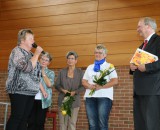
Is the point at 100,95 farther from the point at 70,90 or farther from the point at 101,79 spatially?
the point at 70,90

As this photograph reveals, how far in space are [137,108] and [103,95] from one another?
0.88 meters

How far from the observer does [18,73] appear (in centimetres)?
A: 309

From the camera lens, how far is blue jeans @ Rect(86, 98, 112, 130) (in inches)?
149

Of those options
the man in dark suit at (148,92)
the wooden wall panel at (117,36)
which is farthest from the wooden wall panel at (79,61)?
the man in dark suit at (148,92)

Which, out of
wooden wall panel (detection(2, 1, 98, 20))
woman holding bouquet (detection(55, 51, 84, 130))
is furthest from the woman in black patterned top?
wooden wall panel (detection(2, 1, 98, 20))

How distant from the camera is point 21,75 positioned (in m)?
3.10

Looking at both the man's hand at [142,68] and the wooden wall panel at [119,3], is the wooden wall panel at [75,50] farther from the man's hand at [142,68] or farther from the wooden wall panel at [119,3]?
the man's hand at [142,68]

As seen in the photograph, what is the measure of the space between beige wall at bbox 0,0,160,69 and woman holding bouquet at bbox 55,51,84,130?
1111mm

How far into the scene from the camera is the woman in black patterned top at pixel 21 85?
298cm

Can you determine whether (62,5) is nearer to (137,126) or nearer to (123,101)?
(123,101)

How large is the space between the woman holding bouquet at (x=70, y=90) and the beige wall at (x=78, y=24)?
1.11m

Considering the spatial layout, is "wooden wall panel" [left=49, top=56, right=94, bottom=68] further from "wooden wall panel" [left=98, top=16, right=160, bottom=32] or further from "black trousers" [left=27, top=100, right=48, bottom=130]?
"black trousers" [left=27, top=100, right=48, bottom=130]

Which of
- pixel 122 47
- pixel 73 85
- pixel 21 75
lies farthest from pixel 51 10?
pixel 21 75

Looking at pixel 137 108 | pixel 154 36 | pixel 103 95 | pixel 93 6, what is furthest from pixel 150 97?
pixel 93 6
